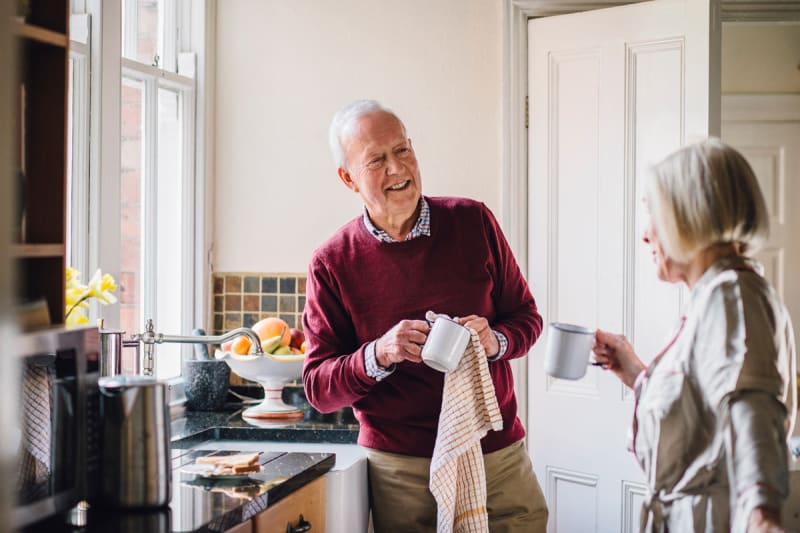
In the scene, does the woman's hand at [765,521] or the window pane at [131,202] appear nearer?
the woman's hand at [765,521]

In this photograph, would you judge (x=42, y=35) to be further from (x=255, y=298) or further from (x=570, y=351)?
(x=255, y=298)

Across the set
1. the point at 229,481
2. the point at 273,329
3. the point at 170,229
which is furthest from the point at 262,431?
the point at 170,229

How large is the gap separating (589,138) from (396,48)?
717mm

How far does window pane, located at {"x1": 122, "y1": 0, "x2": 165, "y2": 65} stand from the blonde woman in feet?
6.15

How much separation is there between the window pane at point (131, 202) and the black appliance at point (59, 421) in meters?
1.07

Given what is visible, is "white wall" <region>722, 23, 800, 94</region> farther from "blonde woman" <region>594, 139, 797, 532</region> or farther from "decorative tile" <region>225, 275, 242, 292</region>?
"blonde woman" <region>594, 139, 797, 532</region>

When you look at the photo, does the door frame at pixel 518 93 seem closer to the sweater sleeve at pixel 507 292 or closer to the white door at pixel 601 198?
the white door at pixel 601 198

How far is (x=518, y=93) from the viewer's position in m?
3.03

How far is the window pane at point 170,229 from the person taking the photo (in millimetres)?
3051

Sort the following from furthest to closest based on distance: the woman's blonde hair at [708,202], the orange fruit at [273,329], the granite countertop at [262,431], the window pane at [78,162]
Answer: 1. the orange fruit at [273,329]
2. the granite countertop at [262,431]
3. the window pane at [78,162]
4. the woman's blonde hair at [708,202]

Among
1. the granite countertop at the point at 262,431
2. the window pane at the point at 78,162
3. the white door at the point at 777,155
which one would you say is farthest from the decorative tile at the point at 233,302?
the white door at the point at 777,155

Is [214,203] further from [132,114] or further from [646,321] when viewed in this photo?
[646,321]

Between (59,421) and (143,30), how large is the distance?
1661 millimetres

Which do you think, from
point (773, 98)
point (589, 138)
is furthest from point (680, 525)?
point (773, 98)
